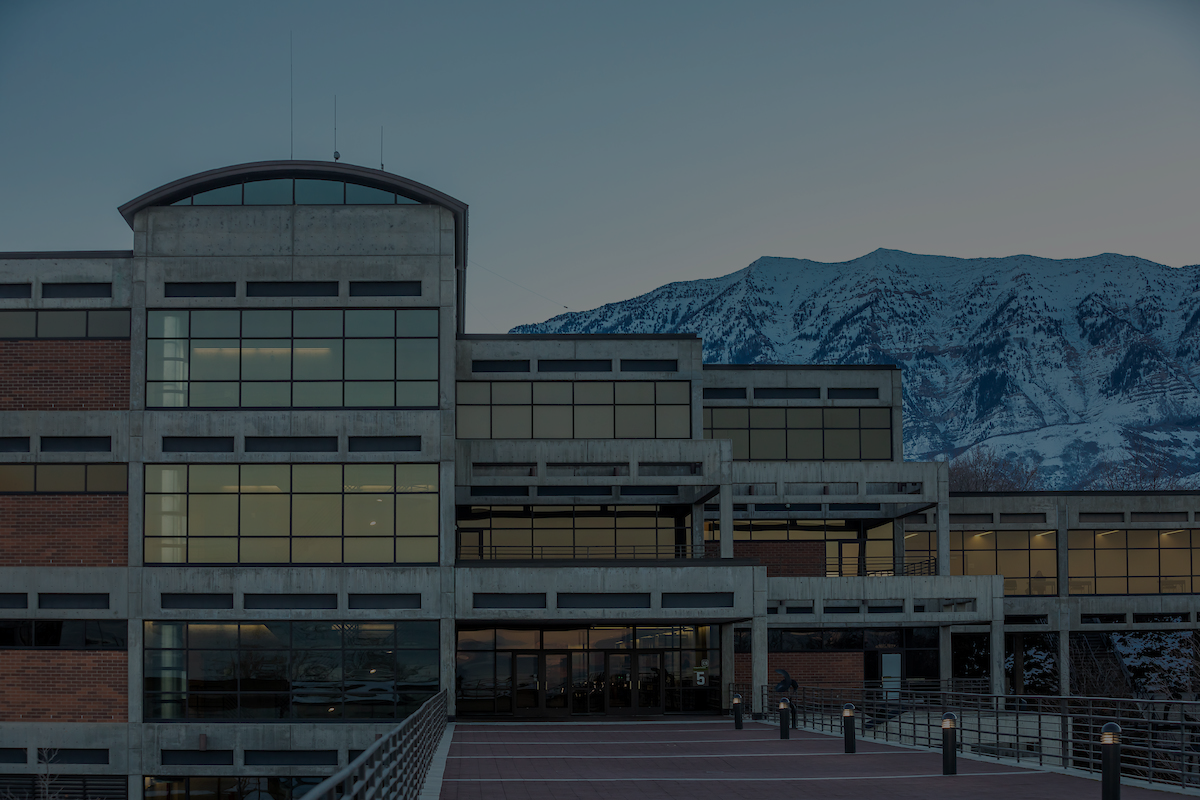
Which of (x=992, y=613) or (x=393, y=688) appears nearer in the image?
(x=393, y=688)

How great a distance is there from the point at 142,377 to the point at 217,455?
11.6ft

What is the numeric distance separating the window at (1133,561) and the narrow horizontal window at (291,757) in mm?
34430

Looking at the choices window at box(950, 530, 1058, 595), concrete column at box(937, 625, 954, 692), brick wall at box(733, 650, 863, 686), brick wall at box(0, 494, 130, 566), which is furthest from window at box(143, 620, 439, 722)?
window at box(950, 530, 1058, 595)

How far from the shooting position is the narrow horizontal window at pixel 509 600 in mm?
36625

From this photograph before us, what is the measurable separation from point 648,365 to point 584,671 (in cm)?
1243

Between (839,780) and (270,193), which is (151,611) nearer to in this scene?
(270,193)

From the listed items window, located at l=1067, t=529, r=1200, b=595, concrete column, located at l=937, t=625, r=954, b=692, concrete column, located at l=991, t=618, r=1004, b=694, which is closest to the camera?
concrete column, located at l=991, t=618, r=1004, b=694

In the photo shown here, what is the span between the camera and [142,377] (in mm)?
36969

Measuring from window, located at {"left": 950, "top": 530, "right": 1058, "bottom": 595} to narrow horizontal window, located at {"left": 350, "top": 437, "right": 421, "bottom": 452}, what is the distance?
27.3 metres

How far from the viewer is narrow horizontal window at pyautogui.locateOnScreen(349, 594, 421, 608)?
36.2m

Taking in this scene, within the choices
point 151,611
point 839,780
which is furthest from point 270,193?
point 839,780

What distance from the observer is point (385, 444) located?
36969mm

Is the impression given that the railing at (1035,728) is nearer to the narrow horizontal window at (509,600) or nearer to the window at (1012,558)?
the window at (1012,558)

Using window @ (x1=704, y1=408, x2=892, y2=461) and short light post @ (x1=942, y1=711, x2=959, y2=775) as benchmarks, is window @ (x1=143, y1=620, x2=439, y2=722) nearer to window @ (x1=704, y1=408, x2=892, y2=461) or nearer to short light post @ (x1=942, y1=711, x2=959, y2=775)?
window @ (x1=704, y1=408, x2=892, y2=461)
